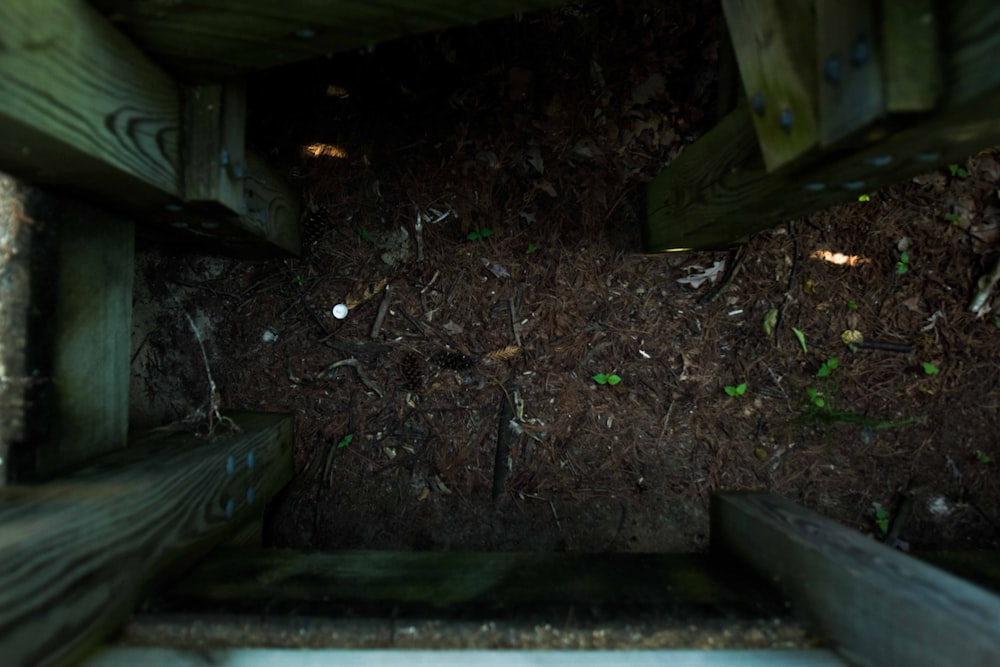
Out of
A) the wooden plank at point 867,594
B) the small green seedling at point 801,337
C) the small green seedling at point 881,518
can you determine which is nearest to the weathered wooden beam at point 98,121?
the wooden plank at point 867,594

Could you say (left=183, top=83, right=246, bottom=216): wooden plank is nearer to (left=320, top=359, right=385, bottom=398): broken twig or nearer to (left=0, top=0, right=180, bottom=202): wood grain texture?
(left=0, top=0, right=180, bottom=202): wood grain texture

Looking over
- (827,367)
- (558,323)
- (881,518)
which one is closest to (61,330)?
(558,323)

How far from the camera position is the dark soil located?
290 cm

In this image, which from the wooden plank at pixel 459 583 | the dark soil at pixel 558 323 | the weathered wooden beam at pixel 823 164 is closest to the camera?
the weathered wooden beam at pixel 823 164

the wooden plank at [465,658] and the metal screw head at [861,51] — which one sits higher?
the metal screw head at [861,51]

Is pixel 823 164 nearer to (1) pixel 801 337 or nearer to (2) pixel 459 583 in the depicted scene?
(2) pixel 459 583

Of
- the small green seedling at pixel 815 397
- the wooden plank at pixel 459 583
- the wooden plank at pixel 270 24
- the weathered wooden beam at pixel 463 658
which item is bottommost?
the weathered wooden beam at pixel 463 658

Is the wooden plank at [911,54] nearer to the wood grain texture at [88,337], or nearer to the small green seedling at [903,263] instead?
the wood grain texture at [88,337]

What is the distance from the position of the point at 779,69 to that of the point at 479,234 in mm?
1753

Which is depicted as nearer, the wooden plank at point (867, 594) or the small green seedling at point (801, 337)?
the wooden plank at point (867, 594)

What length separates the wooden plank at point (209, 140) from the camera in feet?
5.61

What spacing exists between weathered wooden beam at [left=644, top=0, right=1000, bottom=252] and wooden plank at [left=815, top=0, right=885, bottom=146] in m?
0.07

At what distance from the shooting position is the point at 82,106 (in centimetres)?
131

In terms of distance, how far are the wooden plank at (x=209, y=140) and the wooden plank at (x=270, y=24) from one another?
0.12 m
